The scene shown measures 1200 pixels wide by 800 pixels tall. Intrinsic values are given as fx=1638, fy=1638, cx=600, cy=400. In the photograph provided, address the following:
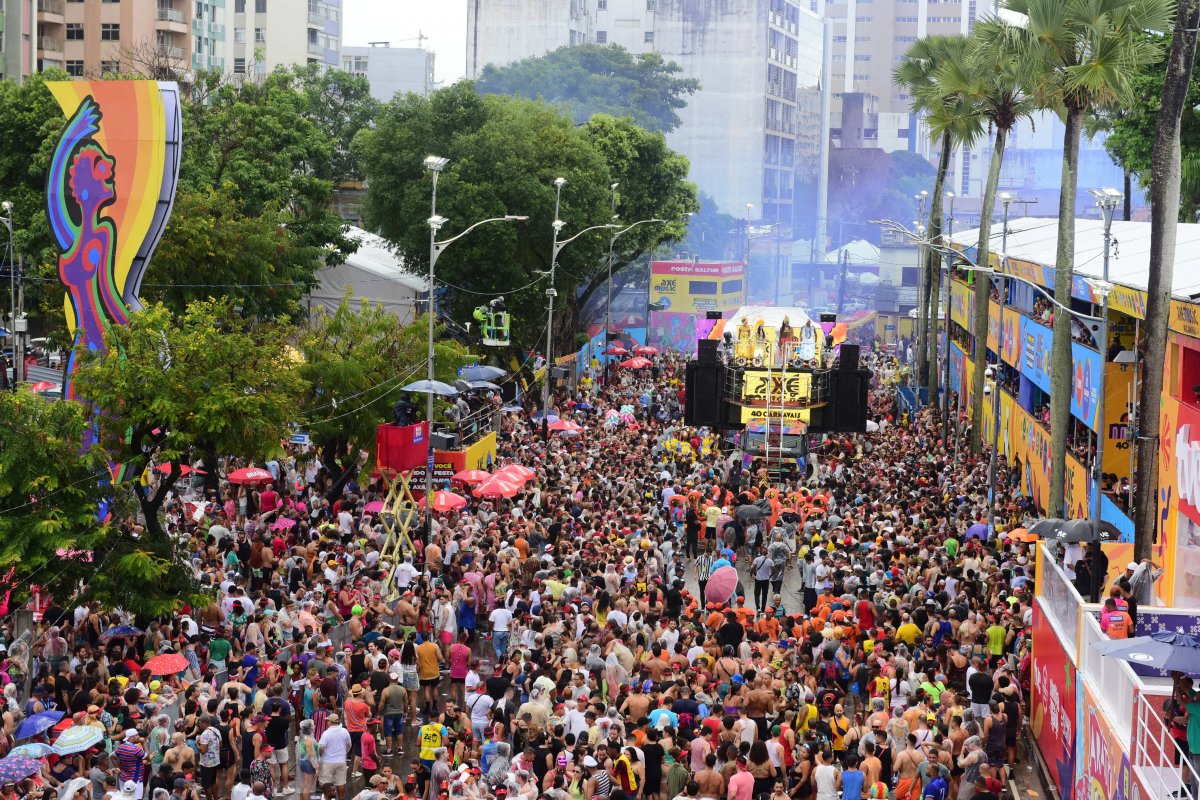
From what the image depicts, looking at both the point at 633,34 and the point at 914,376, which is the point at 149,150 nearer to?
the point at 914,376

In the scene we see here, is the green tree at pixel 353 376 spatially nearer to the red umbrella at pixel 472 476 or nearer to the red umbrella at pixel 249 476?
the red umbrella at pixel 249 476

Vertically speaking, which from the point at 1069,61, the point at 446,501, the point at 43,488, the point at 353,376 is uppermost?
the point at 1069,61

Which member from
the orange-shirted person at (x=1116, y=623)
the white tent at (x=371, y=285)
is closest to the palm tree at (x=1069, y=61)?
the orange-shirted person at (x=1116, y=623)

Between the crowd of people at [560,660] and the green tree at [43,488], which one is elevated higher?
the green tree at [43,488]

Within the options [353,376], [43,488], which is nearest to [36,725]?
[43,488]

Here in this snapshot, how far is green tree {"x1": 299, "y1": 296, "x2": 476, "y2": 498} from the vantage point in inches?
1326

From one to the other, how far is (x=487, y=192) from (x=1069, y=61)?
1080 inches

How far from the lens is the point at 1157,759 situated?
46.9 feet

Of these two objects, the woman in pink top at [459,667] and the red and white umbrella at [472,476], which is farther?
the red and white umbrella at [472,476]

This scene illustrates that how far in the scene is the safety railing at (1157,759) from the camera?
13438mm

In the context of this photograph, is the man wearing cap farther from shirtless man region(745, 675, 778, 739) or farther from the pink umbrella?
the pink umbrella

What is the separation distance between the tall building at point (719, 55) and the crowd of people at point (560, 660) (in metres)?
91.3

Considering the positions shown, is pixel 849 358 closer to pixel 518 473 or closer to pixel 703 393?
pixel 703 393

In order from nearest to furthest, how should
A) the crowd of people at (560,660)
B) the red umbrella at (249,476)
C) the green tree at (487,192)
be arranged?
the crowd of people at (560,660) < the red umbrella at (249,476) < the green tree at (487,192)
